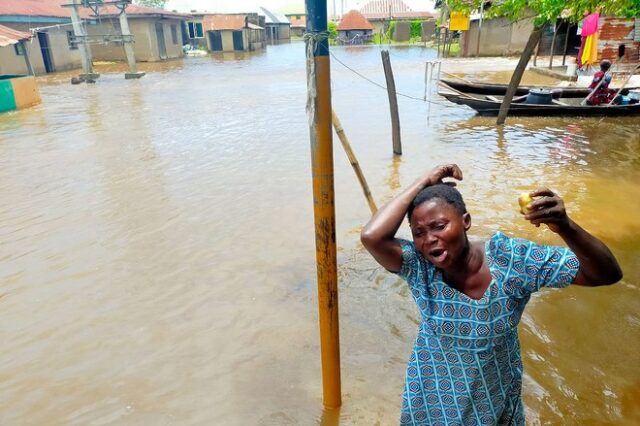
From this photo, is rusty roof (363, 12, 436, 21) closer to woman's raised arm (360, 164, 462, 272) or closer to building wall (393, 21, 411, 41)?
building wall (393, 21, 411, 41)

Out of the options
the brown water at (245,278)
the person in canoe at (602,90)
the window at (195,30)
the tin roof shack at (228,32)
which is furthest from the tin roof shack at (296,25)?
the brown water at (245,278)

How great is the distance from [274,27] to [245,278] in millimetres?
59722

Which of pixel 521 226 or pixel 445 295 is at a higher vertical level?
pixel 445 295

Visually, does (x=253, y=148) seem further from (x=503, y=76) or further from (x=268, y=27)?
(x=268, y=27)

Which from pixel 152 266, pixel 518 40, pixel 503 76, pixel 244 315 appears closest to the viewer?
pixel 244 315

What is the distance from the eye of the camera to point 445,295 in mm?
1472

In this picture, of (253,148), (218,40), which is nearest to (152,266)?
(253,148)

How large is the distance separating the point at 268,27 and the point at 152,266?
56.5 metres

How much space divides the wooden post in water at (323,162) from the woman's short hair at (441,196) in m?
0.55

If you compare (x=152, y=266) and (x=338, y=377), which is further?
(x=152, y=266)

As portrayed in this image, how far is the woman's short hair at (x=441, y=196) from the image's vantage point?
1.46 metres

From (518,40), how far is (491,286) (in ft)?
103

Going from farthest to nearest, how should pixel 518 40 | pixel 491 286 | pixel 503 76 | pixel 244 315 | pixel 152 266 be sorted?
1. pixel 518 40
2. pixel 503 76
3. pixel 152 266
4. pixel 244 315
5. pixel 491 286

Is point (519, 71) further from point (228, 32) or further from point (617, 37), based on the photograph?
point (228, 32)
